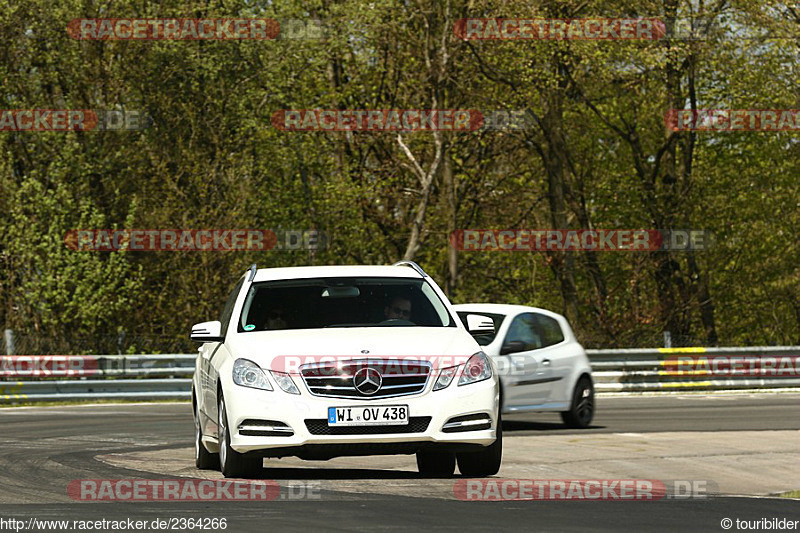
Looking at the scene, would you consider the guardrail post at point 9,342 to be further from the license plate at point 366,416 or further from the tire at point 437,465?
the license plate at point 366,416

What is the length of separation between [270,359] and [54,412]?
1413 cm

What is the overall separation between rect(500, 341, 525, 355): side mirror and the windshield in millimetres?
6138

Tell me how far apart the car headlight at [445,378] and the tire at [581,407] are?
8.91 meters

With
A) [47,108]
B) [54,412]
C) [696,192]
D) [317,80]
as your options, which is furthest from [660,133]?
[54,412]


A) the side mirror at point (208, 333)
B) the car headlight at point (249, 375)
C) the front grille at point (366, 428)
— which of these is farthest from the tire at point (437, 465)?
the car headlight at point (249, 375)

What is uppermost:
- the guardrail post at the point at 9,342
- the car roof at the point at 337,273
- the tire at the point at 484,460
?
the car roof at the point at 337,273

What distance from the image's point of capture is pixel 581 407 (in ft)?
64.2

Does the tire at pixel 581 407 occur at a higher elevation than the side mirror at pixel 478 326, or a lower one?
lower

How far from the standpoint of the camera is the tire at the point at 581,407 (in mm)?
19422

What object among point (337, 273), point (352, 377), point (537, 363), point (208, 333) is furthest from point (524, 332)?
Result: point (352, 377)

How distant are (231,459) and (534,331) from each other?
28.6ft

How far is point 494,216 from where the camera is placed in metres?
41.2

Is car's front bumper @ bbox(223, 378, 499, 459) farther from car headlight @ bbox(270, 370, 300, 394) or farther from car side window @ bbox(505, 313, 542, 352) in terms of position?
car side window @ bbox(505, 313, 542, 352)

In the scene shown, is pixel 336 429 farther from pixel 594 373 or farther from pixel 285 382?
pixel 594 373
